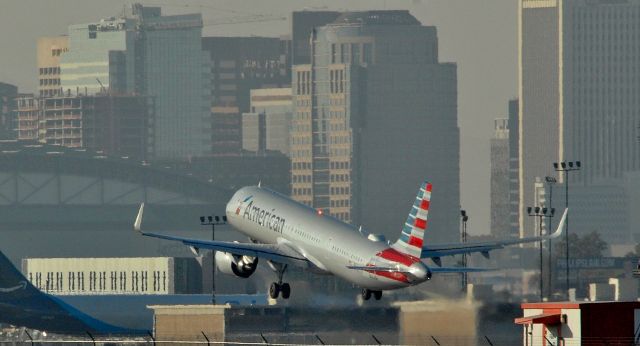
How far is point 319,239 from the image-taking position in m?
152

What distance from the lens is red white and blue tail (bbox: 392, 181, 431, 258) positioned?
459 ft

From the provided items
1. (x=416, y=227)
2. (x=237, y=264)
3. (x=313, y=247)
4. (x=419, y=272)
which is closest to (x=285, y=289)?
(x=313, y=247)

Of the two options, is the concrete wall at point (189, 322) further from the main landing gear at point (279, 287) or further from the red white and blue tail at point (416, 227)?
the red white and blue tail at point (416, 227)

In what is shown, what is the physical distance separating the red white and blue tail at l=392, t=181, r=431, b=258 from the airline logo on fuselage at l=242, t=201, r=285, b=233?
1232cm

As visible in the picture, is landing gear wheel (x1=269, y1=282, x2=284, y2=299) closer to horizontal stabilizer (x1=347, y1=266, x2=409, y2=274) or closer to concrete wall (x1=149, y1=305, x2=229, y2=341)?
horizontal stabilizer (x1=347, y1=266, x2=409, y2=274)

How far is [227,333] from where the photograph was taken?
16675 cm

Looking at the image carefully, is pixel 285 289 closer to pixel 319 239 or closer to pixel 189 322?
pixel 319 239

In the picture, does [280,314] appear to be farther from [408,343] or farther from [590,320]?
[590,320]

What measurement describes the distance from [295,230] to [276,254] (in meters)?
1.78

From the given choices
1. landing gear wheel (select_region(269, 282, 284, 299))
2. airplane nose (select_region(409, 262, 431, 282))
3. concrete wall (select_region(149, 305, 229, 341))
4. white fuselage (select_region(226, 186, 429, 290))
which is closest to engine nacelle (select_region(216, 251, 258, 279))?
landing gear wheel (select_region(269, 282, 284, 299))

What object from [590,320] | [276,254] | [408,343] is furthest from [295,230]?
[590,320]

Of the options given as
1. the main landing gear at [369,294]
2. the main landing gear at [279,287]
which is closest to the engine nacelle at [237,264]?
A: the main landing gear at [279,287]

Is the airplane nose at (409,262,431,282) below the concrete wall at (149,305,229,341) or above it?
above

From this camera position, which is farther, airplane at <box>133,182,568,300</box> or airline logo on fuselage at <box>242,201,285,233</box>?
airline logo on fuselage at <box>242,201,285,233</box>
